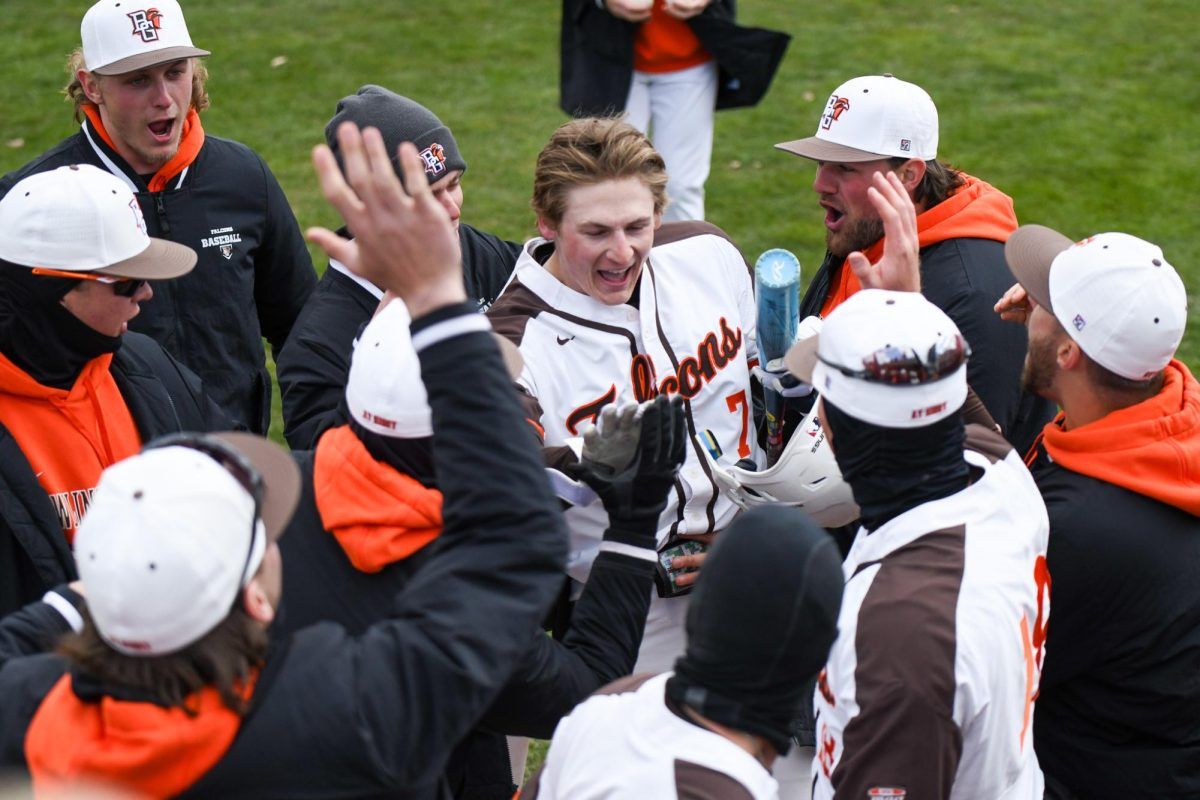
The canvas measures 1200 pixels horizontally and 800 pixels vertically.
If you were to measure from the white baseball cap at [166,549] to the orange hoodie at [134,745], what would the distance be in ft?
0.31

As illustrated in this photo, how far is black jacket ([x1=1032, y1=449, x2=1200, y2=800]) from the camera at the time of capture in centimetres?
284

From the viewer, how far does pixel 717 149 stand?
8.90 meters

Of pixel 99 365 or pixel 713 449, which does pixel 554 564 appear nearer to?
pixel 713 449

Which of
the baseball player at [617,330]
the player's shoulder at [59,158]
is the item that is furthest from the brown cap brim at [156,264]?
the player's shoulder at [59,158]

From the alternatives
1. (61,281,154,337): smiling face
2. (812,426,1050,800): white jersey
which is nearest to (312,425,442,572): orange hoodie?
(812,426,1050,800): white jersey

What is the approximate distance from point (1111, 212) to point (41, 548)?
6668 mm

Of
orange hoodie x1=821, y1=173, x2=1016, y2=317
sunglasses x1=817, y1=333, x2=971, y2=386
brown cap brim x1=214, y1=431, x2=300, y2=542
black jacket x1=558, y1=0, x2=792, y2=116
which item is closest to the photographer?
brown cap brim x1=214, y1=431, x2=300, y2=542

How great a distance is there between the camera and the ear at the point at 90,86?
14.7ft

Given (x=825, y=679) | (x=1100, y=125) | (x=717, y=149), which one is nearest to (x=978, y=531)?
(x=825, y=679)

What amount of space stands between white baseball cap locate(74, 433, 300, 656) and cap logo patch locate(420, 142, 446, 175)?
6.65ft

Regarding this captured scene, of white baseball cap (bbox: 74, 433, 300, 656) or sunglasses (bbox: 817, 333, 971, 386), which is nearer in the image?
white baseball cap (bbox: 74, 433, 300, 656)

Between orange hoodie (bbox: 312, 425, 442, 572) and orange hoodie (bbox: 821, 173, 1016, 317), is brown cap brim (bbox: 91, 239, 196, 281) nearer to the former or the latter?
orange hoodie (bbox: 312, 425, 442, 572)

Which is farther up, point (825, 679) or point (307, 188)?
point (825, 679)

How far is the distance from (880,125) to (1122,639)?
1.98 metres
